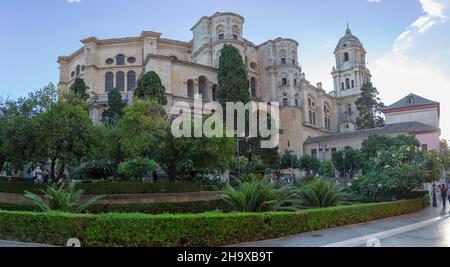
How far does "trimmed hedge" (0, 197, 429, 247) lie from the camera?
9328 mm

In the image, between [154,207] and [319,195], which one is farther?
[154,207]

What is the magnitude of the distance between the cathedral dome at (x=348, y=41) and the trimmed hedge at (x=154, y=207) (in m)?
67.7

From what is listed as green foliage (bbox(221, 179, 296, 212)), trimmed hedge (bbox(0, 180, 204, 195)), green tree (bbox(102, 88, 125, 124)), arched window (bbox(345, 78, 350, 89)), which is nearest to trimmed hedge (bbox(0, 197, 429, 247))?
green foliage (bbox(221, 179, 296, 212))

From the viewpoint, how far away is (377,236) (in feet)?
38.3

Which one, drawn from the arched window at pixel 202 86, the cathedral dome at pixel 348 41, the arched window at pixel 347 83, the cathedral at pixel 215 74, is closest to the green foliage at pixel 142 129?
the cathedral at pixel 215 74

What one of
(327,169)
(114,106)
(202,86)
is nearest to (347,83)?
(327,169)

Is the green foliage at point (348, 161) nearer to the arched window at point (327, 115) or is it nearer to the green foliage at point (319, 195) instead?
the arched window at point (327, 115)

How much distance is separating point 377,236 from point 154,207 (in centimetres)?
1176

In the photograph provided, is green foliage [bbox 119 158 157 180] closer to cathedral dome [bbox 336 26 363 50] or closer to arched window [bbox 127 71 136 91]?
arched window [bbox 127 71 136 91]

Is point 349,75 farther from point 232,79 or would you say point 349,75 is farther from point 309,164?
point 232,79

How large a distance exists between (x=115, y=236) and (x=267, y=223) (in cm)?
432

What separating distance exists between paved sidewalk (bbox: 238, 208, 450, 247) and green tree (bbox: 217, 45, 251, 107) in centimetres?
3019
